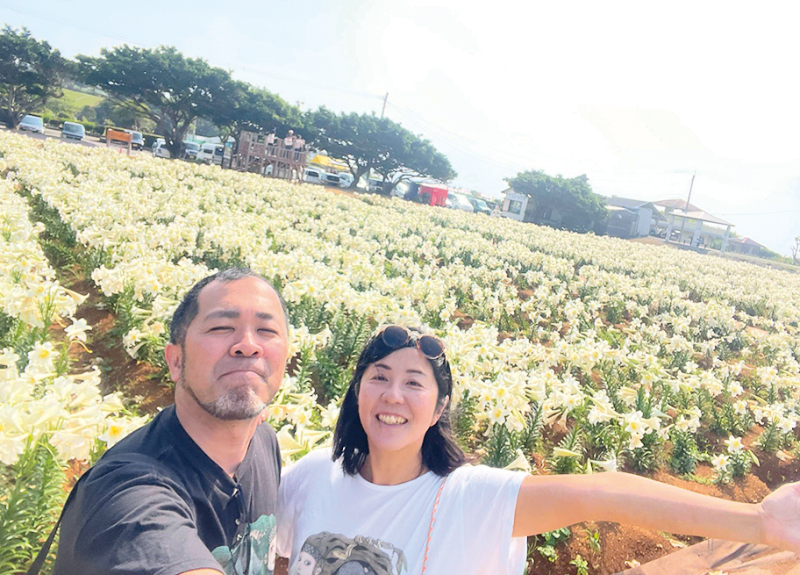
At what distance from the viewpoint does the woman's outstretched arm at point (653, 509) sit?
139cm

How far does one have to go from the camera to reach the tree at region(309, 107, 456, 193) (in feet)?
147

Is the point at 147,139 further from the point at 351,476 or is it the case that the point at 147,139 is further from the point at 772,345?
the point at 351,476

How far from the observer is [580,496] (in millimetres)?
1531

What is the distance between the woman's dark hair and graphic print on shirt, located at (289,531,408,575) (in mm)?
262

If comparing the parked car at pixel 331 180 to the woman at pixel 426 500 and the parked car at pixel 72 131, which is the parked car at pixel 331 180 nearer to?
the parked car at pixel 72 131

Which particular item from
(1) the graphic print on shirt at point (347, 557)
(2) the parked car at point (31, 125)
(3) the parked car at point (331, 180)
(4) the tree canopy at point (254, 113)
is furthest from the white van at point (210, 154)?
(1) the graphic print on shirt at point (347, 557)

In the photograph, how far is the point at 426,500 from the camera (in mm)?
1731

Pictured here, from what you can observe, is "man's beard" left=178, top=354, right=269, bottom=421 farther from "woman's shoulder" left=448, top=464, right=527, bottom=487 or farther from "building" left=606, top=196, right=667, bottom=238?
"building" left=606, top=196, right=667, bottom=238

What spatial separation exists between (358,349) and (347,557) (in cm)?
404

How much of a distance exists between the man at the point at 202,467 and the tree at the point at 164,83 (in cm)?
3921

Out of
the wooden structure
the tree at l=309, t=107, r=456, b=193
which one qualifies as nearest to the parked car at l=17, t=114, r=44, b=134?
the wooden structure

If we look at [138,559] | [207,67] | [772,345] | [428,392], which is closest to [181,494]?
[138,559]

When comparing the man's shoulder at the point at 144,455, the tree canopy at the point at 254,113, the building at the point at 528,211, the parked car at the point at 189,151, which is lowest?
the man's shoulder at the point at 144,455

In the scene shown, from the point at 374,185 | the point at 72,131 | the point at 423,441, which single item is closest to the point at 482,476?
the point at 423,441
